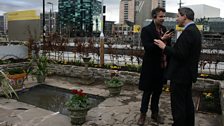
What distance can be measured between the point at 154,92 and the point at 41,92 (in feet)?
9.73

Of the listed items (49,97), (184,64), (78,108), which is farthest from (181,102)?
(49,97)

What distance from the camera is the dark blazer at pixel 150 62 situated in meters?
2.94

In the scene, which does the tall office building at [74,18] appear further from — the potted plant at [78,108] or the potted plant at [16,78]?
the potted plant at [78,108]

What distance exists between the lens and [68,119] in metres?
3.40

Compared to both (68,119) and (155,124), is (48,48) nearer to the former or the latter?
(68,119)

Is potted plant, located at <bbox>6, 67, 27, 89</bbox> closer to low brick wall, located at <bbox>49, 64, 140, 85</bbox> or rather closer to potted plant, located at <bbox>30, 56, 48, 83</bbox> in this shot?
potted plant, located at <bbox>30, 56, 48, 83</bbox>

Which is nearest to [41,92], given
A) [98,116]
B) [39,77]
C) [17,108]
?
[39,77]

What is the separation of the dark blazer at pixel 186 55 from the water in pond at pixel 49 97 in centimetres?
211

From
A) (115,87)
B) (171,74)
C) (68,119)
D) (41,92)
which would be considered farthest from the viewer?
(41,92)

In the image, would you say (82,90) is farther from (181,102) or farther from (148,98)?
(181,102)

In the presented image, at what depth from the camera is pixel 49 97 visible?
15.6 ft

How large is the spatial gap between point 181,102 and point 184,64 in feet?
1.44

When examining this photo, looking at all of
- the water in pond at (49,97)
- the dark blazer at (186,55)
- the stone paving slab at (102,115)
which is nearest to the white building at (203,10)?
the water in pond at (49,97)

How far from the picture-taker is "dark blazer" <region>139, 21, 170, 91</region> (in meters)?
2.94
